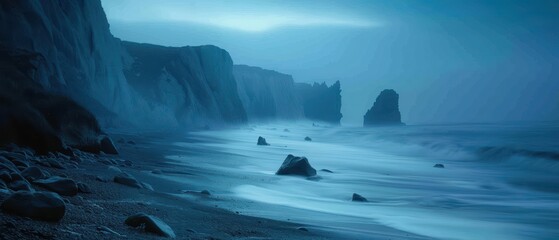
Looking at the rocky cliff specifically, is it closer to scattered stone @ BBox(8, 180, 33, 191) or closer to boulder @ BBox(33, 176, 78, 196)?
boulder @ BBox(33, 176, 78, 196)

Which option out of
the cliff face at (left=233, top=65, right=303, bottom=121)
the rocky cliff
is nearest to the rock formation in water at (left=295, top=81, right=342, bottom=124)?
the cliff face at (left=233, top=65, right=303, bottom=121)

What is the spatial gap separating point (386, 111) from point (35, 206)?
9455 centimetres

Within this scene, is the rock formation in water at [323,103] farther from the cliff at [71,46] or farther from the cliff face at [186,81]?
the cliff at [71,46]

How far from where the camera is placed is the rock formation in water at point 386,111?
93.2 metres

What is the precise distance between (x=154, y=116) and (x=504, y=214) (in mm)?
33555

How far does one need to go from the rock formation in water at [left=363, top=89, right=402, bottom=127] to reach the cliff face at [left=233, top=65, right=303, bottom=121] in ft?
63.2

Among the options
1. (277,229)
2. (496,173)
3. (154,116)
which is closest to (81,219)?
(277,229)

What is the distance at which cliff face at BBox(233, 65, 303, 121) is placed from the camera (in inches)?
3489

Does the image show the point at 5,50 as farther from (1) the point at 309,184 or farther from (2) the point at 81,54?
(2) the point at 81,54

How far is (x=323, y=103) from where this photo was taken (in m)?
128

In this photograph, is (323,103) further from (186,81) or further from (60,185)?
(60,185)

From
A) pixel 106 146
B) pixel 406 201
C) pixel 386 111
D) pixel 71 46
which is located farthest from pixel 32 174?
pixel 386 111

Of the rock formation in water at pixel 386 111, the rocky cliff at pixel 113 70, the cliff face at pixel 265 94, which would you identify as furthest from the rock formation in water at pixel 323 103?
the rocky cliff at pixel 113 70

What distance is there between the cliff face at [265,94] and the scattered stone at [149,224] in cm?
7788
